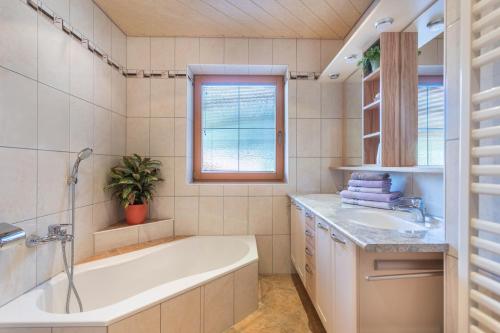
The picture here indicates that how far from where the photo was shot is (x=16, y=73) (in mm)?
1252

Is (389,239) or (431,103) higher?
(431,103)

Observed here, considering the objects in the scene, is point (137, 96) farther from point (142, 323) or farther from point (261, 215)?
point (142, 323)

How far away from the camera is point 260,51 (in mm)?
2439

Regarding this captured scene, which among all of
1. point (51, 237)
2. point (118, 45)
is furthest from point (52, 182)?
point (118, 45)

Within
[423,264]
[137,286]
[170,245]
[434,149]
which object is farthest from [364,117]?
[137,286]

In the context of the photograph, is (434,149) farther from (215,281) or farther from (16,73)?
(16,73)

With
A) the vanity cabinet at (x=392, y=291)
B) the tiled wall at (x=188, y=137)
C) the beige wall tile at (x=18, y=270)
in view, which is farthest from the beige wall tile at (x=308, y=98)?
the beige wall tile at (x=18, y=270)

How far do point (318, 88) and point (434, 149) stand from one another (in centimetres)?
142

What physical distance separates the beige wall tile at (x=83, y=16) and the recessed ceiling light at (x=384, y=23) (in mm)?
1986

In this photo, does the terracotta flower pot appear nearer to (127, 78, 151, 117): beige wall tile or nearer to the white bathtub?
the white bathtub

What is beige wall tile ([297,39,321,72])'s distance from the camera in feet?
8.08

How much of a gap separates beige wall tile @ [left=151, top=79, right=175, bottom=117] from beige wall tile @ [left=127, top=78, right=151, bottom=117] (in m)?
0.06

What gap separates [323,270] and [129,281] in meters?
1.39

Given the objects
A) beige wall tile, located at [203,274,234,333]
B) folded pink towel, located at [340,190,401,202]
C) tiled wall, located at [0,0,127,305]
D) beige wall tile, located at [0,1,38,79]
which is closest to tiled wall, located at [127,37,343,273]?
tiled wall, located at [0,0,127,305]
